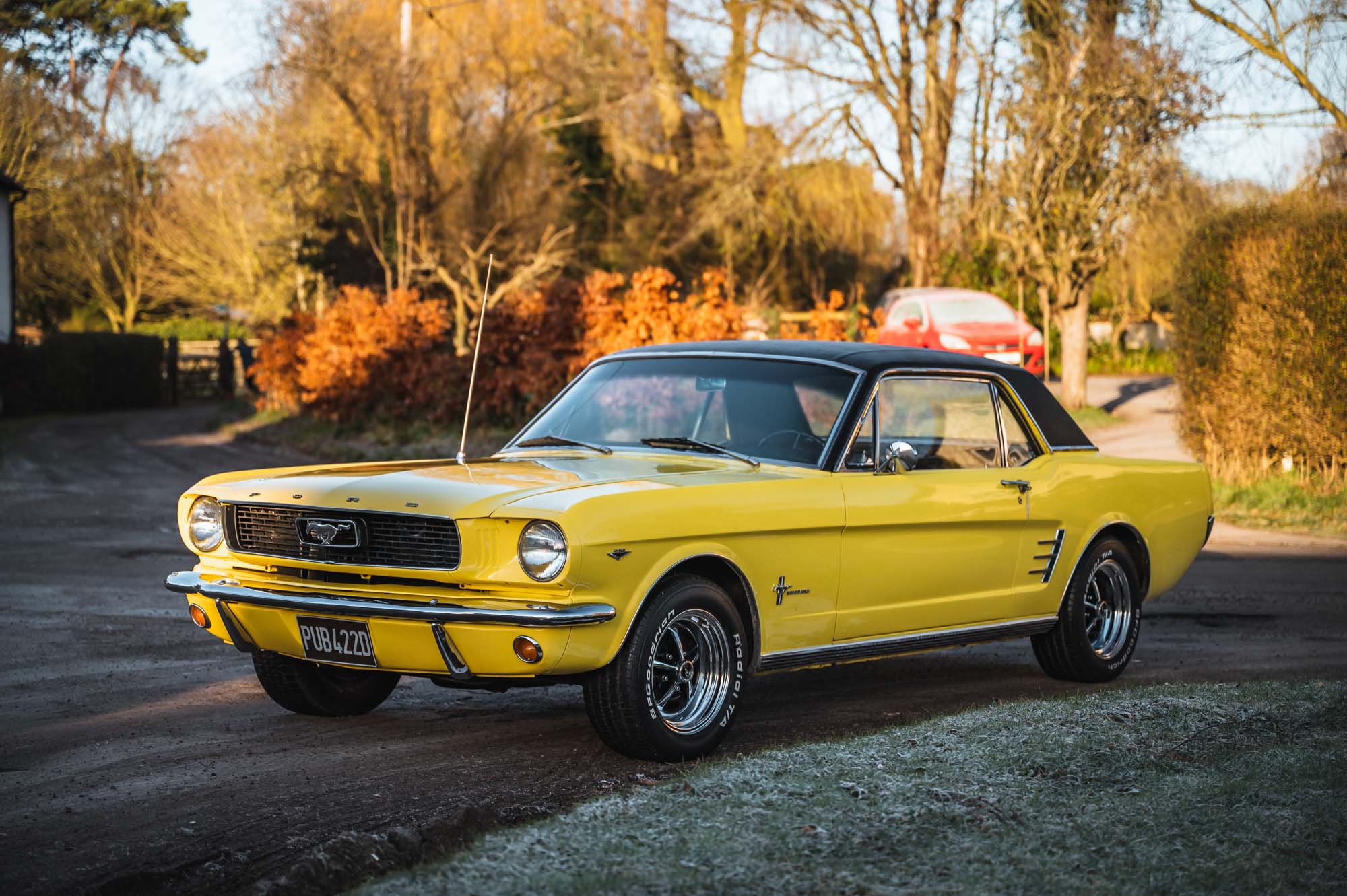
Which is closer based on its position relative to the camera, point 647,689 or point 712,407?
point 647,689

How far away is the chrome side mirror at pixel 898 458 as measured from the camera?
6.50 metres

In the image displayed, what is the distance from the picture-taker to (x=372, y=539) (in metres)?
5.49

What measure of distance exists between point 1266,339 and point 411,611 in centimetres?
1228

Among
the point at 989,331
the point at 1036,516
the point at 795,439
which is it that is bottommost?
the point at 1036,516

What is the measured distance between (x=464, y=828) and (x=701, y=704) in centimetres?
131

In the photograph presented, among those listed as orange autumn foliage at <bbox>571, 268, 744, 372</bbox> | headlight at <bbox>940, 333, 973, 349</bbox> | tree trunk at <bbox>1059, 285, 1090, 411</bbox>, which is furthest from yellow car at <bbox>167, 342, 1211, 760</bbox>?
tree trunk at <bbox>1059, 285, 1090, 411</bbox>

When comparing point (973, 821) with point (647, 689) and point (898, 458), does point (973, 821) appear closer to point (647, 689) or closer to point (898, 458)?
point (647, 689)

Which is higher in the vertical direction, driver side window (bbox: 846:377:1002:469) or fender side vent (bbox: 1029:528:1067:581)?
driver side window (bbox: 846:377:1002:469)

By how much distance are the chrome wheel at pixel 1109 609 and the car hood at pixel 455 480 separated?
2.39 m

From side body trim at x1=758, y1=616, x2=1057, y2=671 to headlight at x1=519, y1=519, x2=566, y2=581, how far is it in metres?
1.10

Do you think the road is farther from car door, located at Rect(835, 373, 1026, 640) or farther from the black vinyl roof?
the black vinyl roof

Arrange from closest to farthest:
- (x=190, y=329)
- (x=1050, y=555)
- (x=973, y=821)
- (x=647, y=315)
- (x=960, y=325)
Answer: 1. (x=973, y=821)
2. (x=1050, y=555)
3. (x=647, y=315)
4. (x=960, y=325)
5. (x=190, y=329)

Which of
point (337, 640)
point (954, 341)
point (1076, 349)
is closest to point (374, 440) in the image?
point (954, 341)

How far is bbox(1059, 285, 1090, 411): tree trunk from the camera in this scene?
2683cm
